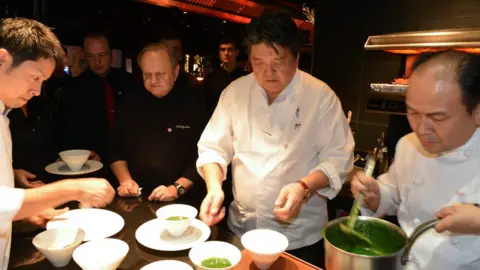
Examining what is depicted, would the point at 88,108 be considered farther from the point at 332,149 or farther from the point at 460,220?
the point at 460,220

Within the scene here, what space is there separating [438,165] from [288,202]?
58 cm

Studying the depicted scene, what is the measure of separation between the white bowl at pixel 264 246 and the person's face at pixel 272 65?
767 millimetres

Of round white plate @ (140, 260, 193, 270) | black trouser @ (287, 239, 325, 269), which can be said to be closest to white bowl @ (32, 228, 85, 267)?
round white plate @ (140, 260, 193, 270)

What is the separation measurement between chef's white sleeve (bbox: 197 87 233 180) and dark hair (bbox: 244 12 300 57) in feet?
1.38

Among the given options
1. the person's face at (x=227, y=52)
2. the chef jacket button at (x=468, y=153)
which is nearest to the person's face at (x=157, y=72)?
the chef jacket button at (x=468, y=153)

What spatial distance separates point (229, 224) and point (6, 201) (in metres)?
1.16

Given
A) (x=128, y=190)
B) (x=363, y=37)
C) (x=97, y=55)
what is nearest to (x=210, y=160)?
(x=128, y=190)

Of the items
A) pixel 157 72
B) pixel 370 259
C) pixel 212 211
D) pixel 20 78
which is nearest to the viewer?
pixel 370 259

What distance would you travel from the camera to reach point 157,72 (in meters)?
2.29

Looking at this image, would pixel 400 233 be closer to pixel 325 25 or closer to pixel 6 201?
pixel 6 201

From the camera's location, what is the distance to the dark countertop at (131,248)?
51.3 inches

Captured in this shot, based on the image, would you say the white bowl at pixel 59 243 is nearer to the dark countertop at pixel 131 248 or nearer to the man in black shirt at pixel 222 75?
the dark countertop at pixel 131 248

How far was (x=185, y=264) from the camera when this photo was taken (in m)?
1.25

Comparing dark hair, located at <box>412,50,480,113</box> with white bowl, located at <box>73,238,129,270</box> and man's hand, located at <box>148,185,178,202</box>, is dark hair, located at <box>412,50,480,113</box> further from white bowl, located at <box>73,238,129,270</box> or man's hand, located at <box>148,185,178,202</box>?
man's hand, located at <box>148,185,178,202</box>
